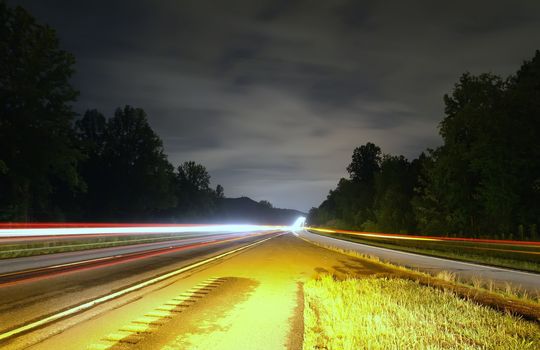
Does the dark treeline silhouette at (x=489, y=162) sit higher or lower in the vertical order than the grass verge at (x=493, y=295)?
higher

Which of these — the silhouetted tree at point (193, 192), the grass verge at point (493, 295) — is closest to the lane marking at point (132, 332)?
the grass verge at point (493, 295)

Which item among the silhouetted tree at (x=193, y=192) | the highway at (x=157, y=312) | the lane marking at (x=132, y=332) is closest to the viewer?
the lane marking at (x=132, y=332)

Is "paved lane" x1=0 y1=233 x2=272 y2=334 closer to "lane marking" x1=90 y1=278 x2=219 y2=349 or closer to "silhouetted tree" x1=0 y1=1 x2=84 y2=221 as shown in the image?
"lane marking" x1=90 y1=278 x2=219 y2=349

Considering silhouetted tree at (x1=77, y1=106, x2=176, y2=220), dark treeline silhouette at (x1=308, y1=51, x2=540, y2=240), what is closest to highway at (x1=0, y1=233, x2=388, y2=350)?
dark treeline silhouette at (x1=308, y1=51, x2=540, y2=240)

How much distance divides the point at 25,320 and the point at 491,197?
142 ft

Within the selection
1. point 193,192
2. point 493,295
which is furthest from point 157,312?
point 193,192

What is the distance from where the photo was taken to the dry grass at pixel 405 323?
6.36m

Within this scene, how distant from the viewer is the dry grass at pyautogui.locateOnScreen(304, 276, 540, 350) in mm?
6355

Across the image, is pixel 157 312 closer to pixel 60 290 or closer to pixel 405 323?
pixel 60 290

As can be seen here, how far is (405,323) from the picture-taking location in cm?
757

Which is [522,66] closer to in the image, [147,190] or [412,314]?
[412,314]

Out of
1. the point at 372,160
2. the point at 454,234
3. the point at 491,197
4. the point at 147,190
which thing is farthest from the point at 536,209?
the point at 372,160

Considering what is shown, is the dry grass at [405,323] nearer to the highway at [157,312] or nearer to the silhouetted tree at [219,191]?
the highway at [157,312]

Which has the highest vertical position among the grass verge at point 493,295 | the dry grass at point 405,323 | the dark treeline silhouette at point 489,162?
the dark treeline silhouette at point 489,162
